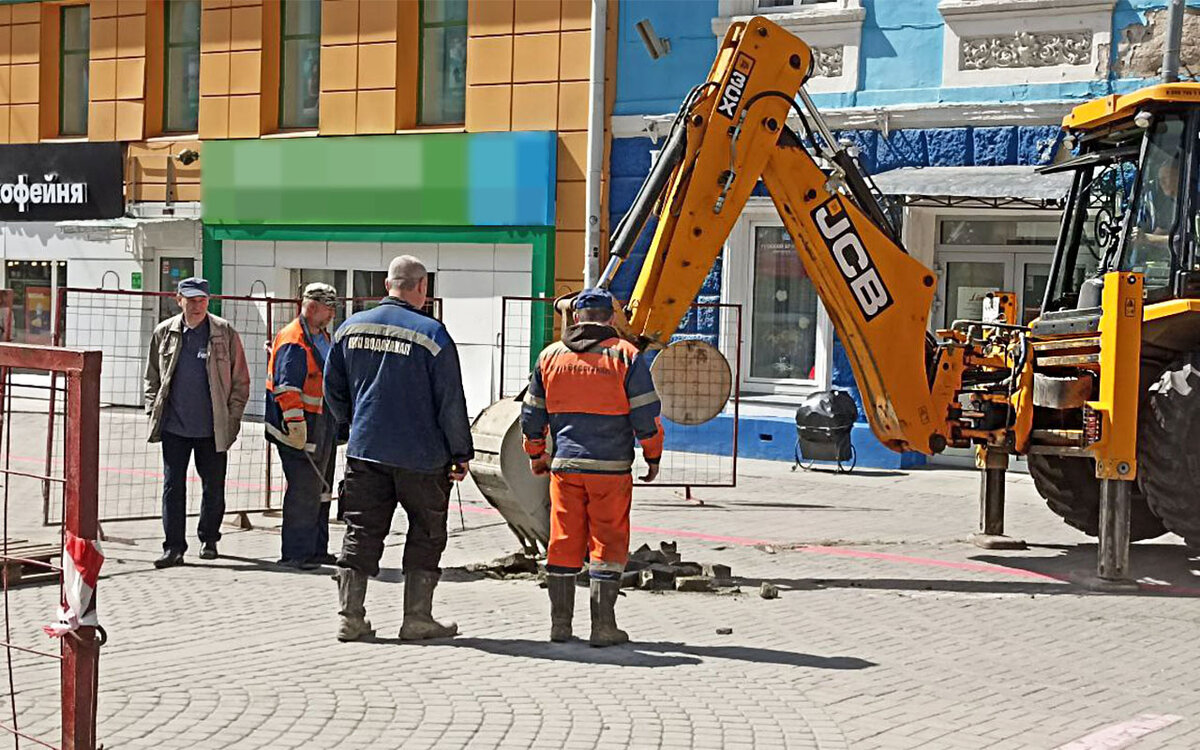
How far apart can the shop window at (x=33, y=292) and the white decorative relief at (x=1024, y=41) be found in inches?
526

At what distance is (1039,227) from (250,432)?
8.88 metres

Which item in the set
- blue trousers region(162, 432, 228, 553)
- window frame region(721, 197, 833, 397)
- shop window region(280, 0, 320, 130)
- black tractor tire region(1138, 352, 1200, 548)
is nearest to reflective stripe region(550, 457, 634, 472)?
blue trousers region(162, 432, 228, 553)

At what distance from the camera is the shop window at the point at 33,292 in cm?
2380

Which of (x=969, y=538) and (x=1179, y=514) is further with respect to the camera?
(x=969, y=538)

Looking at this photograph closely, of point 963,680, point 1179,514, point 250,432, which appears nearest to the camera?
point 963,680

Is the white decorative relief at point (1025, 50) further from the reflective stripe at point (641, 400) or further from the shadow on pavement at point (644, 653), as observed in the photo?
the shadow on pavement at point (644, 653)

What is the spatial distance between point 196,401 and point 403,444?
3097mm

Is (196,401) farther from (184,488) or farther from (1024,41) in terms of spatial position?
(1024,41)

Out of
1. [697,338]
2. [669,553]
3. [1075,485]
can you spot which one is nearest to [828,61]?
[697,338]

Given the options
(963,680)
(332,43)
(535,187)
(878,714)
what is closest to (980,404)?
(963,680)

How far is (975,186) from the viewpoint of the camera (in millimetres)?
15492

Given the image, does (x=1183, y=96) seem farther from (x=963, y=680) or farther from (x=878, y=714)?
(x=878, y=714)

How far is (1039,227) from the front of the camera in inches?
653

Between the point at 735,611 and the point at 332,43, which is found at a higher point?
the point at 332,43
